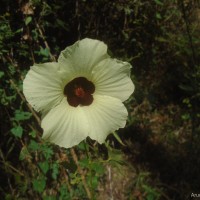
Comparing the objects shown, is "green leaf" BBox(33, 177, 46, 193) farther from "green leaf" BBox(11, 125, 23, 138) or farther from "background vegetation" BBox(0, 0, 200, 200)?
"green leaf" BBox(11, 125, 23, 138)

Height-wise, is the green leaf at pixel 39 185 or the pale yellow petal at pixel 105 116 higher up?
the pale yellow petal at pixel 105 116

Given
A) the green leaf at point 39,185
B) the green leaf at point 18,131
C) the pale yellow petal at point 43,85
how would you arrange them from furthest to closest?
the green leaf at point 39,185 < the green leaf at point 18,131 < the pale yellow petal at point 43,85

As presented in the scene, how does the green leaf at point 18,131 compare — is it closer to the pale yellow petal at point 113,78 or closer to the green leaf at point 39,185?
the green leaf at point 39,185

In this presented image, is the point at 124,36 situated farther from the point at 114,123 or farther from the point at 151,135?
the point at 114,123

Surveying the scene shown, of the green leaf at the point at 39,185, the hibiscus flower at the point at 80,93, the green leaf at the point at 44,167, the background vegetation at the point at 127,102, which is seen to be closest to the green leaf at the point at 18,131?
the background vegetation at the point at 127,102

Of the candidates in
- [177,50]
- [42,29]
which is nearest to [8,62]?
[42,29]

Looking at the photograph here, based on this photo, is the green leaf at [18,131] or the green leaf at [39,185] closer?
the green leaf at [18,131]

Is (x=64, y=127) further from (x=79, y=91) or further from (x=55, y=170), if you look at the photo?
(x=55, y=170)
